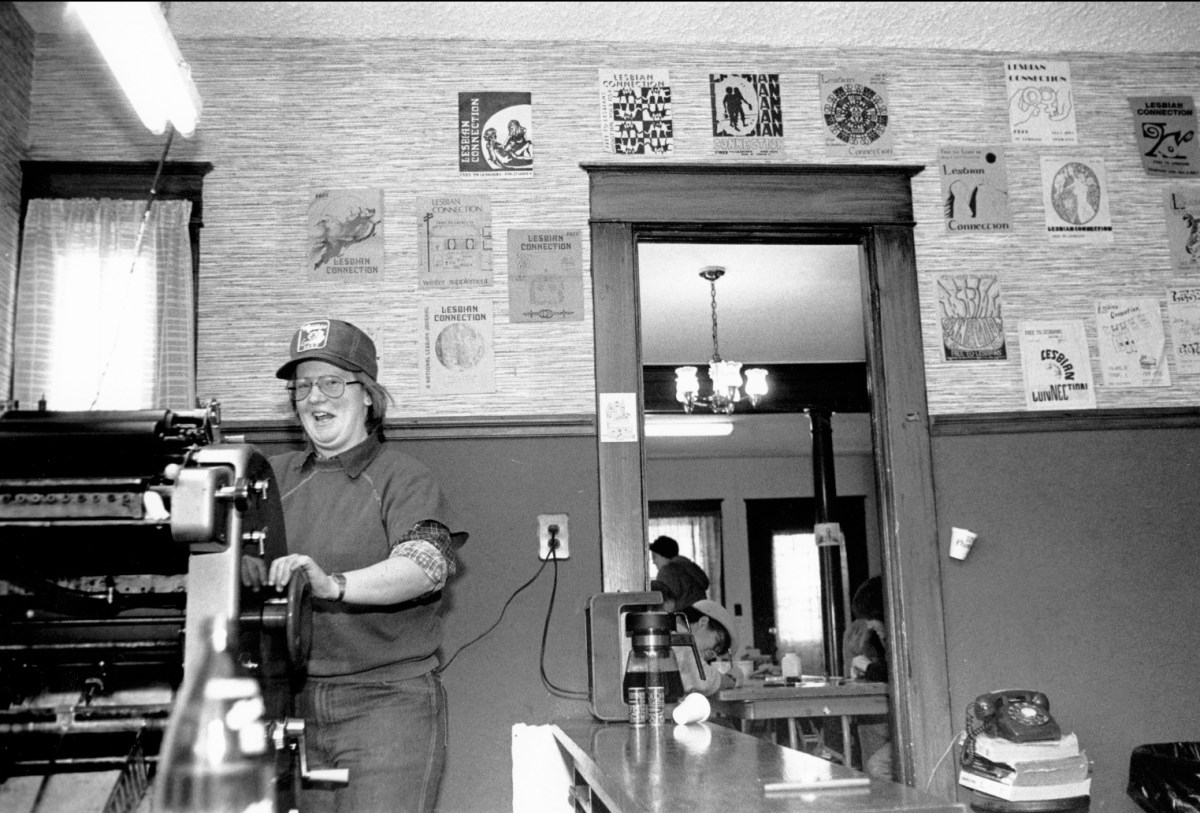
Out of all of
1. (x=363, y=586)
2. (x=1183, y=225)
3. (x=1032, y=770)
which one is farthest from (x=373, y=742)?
(x=1183, y=225)

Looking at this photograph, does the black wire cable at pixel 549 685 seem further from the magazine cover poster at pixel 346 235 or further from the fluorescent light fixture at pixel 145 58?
A: the fluorescent light fixture at pixel 145 58

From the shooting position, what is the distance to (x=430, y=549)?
2.36 meters

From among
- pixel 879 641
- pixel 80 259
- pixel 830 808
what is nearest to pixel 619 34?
pixel 80 259

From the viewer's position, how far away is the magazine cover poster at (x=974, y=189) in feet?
11.5

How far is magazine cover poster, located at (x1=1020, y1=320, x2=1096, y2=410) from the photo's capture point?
343 cm

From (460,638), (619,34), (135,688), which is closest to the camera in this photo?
(135,688)

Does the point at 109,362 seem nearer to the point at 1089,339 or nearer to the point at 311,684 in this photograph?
the point at 311,684

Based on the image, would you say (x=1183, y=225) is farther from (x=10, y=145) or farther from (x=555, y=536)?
(x=10, y=145)

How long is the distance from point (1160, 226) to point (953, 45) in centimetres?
94

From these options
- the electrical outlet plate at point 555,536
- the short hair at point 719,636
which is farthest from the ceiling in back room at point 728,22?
the short hair at point 719,636

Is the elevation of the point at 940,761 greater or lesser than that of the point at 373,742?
lesser

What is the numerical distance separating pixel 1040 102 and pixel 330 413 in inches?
104

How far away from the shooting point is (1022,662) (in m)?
3.28

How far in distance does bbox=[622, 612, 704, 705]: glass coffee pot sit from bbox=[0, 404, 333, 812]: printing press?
3.65 ft
